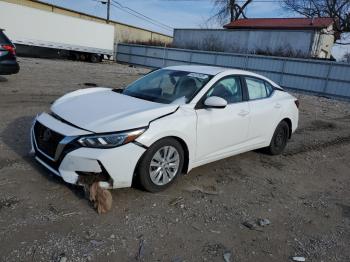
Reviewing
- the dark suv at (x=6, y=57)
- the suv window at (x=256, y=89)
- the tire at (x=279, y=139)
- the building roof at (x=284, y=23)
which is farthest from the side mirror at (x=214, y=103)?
the building roof at (x=284, y=23)

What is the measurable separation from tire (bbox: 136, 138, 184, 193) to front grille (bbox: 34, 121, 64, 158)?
0.95 metres

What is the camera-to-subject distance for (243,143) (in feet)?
17.0

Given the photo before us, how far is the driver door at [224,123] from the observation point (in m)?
4.38

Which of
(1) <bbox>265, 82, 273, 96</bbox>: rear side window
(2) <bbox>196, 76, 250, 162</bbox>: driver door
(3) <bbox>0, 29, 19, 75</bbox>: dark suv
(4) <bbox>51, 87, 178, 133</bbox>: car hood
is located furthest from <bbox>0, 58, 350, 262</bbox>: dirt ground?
(3) <bbox>0, 29, 19, 75</bbox>: dark suv

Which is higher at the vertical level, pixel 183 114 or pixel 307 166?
pixel 183 114

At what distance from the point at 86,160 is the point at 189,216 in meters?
1.27

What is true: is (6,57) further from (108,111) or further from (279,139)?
(279,139)

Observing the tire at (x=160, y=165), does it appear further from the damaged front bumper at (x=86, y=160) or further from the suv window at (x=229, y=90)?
the suv window at (x=229, y=90)

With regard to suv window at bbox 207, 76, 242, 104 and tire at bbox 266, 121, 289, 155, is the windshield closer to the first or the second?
suv window at bbox 207, 76, 242, 104

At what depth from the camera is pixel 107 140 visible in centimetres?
358

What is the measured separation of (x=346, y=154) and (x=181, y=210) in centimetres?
458

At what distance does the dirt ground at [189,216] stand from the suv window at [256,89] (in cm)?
111

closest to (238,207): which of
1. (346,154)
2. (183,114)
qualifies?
(183,114)

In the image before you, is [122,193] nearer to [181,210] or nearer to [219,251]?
[181,210]
